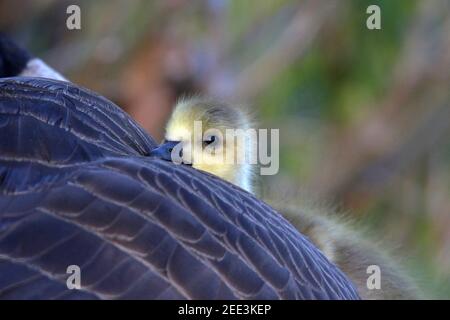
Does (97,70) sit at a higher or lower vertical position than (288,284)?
higher

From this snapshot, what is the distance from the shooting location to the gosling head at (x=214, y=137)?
285 cm

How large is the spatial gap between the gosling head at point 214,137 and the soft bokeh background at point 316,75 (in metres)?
2.63

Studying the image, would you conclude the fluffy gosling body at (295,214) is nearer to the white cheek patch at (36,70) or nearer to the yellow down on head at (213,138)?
the yellow down on head at (213,138)

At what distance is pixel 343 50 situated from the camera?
5875mm

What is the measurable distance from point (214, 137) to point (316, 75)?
3.16 meters

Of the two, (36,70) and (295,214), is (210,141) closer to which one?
(295,214)

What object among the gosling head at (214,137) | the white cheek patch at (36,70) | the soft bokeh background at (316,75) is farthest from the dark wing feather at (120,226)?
the soft bokeh background at (316,75)

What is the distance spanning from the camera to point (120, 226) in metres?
1.81

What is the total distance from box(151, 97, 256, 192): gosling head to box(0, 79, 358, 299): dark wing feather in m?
0.57

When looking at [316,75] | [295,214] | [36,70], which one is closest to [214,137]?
[295,214]
